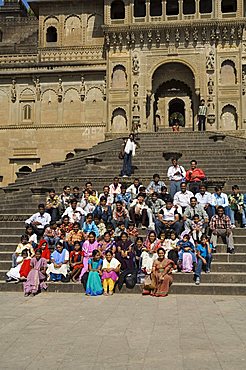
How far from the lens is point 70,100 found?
1497 inches

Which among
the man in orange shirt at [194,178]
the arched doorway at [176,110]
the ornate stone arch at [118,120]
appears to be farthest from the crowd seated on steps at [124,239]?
the arched doorway at [176,110]

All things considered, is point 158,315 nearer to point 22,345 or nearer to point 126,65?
point 22,345

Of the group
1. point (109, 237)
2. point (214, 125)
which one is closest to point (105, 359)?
point (109, 237)

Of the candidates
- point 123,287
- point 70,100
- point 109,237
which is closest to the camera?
point 123,287

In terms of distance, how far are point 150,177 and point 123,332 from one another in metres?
12.4

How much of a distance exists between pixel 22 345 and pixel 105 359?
4.29 ft

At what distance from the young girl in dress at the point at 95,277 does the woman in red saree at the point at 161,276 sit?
46.0 inches

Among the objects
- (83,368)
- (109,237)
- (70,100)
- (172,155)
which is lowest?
(83,368)

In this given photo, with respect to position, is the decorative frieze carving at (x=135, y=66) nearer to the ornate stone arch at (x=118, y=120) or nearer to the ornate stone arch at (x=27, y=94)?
→ the ornate stone arch at (x=118, y=120)

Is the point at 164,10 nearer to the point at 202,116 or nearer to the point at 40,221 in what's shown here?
the point at 202,116

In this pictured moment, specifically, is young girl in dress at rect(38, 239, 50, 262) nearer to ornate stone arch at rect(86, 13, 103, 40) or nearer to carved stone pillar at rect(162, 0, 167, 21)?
carved stone pillar at rect(162, 0, 167, 21)

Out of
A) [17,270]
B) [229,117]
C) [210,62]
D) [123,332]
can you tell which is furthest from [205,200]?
[210,62]

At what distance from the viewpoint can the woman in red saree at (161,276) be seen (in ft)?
34.3

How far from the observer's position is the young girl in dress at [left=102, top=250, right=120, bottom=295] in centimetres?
1069
